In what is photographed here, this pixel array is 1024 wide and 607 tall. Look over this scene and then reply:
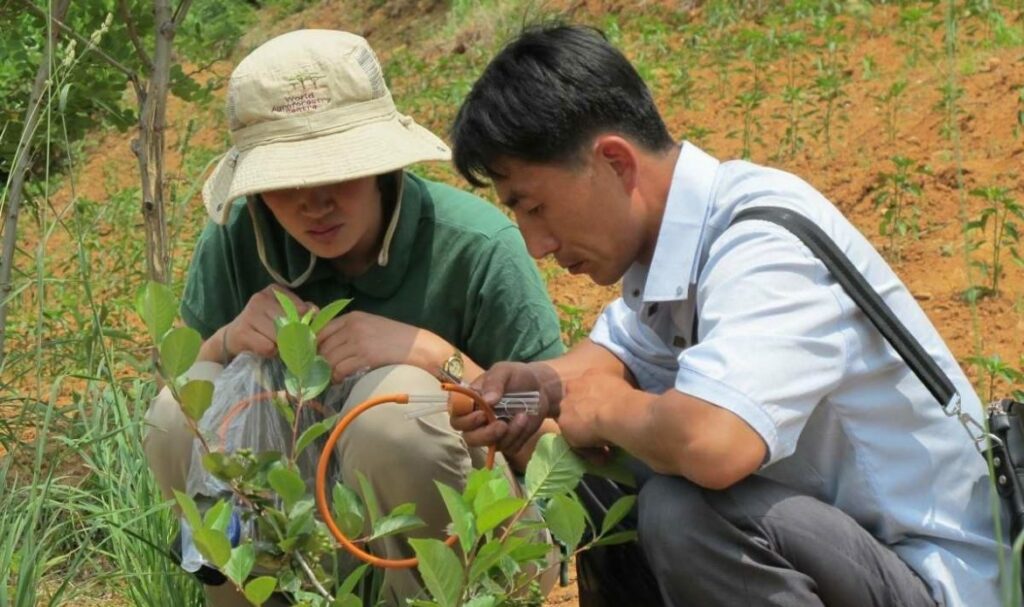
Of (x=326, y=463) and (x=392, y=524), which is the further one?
(x=326, y=463)

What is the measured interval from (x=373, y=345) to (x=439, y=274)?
22 cm

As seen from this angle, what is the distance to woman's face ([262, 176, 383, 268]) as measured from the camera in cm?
257

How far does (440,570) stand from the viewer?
1873 mm

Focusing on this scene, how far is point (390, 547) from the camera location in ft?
8.18

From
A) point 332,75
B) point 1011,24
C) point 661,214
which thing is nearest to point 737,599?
point 661,214

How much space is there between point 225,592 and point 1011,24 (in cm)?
409

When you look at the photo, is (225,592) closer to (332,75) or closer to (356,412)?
(356,412)

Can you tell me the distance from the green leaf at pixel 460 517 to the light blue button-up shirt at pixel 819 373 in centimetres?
33

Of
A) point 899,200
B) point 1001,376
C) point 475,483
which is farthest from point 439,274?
point 899,200

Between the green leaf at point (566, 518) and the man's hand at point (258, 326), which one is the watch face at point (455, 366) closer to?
the man's hand at point (258, 326)

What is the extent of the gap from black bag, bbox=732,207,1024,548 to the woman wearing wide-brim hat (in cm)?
75

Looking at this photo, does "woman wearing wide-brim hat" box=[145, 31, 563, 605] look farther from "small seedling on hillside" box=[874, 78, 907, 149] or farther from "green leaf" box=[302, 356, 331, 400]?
"small seedling on hillside" box=[874, 78, 907, 149]

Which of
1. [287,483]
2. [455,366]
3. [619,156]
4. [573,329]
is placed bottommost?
[573,329]

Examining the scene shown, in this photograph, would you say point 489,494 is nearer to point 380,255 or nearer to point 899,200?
point 380,255
